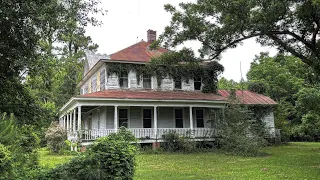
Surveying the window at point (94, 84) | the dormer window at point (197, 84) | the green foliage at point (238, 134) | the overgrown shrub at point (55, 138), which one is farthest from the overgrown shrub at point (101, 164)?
the window at point (94, 84)

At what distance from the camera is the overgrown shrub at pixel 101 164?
6348mm

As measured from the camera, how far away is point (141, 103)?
2002cm

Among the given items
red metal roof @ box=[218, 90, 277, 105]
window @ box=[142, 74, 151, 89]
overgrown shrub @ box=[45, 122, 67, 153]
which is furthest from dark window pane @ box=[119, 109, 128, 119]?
red metal roof @ box=[218, 90, 277, 105]

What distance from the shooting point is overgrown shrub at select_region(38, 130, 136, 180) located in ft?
20.8

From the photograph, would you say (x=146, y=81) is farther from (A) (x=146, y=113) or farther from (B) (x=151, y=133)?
(B) (x=151, y=133)

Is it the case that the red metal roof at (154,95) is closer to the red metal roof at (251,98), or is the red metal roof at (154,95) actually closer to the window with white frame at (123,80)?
the window with white frame at (123,80)

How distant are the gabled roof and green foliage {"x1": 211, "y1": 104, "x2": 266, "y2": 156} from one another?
7.30 meters

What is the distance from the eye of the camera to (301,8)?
1296 cm

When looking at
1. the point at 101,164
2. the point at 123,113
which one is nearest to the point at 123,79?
the point at 123,113

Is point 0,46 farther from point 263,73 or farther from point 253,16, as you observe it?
point 263,73

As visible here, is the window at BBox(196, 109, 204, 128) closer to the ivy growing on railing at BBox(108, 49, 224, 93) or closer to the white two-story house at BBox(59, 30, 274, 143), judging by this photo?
the white two-story house at BBox(59, 30, 274, 143)

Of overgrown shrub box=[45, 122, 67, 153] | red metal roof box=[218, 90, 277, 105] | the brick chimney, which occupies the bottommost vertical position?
overgrown shrub box=[45, 122, 67, 153]

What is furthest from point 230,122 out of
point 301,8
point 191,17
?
point 301,8

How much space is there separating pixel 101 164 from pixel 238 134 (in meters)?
12.6
